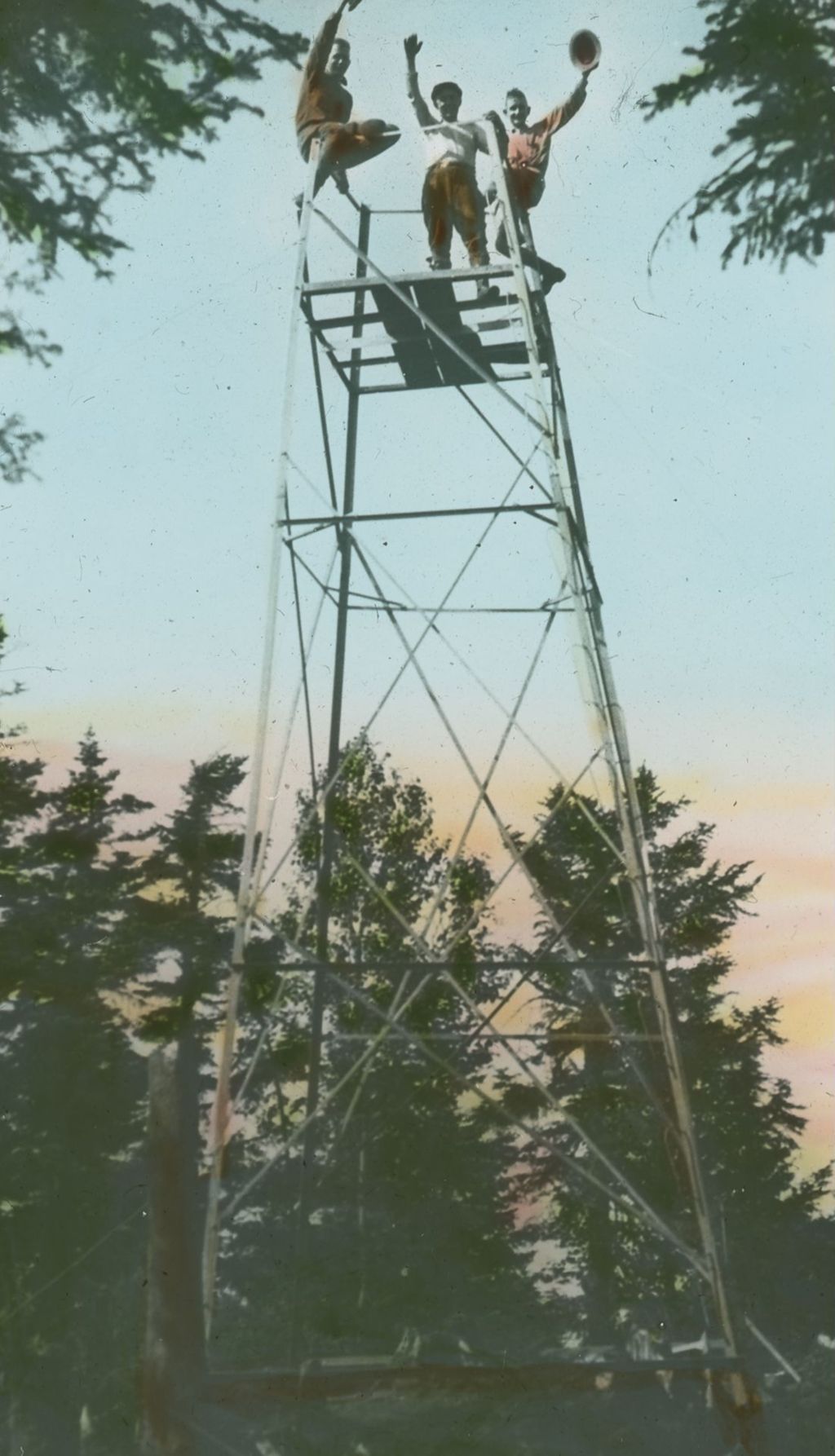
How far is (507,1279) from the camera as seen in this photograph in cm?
1069

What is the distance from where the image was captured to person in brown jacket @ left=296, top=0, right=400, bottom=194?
687 cm

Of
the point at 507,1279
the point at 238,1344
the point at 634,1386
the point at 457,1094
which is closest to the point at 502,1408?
the point at 634,1386

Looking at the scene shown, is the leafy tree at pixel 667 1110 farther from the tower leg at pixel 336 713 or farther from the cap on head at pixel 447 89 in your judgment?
the cap on head at pixel 447 89

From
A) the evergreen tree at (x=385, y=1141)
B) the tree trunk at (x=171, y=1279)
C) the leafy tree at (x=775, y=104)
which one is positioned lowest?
the tree trunk at (x=171, y=1279)

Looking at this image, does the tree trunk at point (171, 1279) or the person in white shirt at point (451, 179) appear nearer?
the tree trunk at point (171, 1279)

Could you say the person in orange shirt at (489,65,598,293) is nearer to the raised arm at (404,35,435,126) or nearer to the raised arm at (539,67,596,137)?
the raised arm at (539,67,596,137)

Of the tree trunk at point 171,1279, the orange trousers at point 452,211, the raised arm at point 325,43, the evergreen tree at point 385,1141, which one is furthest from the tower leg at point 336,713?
the tree trunk at point 171,1279

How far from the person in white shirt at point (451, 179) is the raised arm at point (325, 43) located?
1.69ft

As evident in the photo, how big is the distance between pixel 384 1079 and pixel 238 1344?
10.4 feet

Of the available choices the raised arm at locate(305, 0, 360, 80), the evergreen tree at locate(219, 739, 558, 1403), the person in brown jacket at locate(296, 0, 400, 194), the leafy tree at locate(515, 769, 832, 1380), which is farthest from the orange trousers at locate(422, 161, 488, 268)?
the leafy tree at locate(515, 769, 832, 1380)

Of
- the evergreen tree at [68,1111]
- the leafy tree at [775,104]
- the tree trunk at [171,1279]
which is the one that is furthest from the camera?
the evergreen tree at [68,1111]

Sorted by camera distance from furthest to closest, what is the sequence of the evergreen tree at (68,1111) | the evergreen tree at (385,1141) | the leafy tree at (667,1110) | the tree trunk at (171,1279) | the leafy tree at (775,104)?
the leafy tree at (667,1110), the evergreen tree at (385,1141), the evergreen tree at (68,1111), the leafy tree at (775,104), the tree trunk at (171,1279)

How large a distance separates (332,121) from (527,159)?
114 cm

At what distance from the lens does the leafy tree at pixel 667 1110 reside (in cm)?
1087
